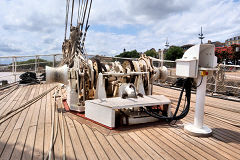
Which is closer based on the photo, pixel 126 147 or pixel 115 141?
pixel 126 147

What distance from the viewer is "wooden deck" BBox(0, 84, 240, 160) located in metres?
2.14

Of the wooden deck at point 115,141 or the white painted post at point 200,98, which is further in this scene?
the white painted post at point 200,98

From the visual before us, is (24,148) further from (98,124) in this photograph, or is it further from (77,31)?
(77,31)

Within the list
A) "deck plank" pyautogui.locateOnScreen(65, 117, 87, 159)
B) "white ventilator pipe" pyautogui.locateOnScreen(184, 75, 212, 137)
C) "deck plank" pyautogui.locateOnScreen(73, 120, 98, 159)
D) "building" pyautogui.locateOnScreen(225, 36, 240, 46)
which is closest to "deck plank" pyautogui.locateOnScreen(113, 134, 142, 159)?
"deck plank" pyautogui.locateOnScreen(73, 120, 98, 159)

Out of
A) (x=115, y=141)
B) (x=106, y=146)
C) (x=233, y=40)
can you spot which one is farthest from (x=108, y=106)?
(x=233, y=40)

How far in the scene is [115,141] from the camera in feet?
8.21

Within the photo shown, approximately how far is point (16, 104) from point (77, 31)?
281 cm

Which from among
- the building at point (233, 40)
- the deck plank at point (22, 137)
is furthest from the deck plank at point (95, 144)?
the building at point (233, 40)

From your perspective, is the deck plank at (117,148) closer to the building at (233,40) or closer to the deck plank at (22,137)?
the deck plank at (22,137)

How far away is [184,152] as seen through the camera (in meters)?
2.21

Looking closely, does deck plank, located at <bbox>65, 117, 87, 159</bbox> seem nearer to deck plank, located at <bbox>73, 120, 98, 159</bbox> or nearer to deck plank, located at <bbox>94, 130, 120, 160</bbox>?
deck plank, located at <bbox>73, 120, 98, 159</bbox>

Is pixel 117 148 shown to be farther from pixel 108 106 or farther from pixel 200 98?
pixel 200 98

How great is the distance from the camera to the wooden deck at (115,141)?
84.3 inches

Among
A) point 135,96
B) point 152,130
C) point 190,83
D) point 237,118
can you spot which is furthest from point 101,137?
point 237,118
